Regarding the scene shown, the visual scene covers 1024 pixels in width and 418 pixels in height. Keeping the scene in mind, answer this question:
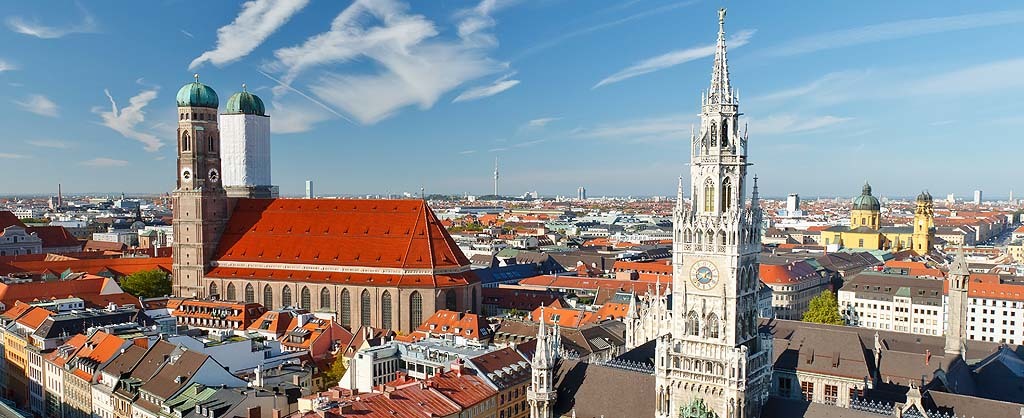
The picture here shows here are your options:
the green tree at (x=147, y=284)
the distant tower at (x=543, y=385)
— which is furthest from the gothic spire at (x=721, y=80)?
the green tree at (x=147, y=284)

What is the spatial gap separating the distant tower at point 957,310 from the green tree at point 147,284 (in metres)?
109

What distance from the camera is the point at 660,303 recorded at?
232 ft

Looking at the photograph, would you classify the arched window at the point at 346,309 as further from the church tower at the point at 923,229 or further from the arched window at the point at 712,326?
the church tower at the point at 923,229

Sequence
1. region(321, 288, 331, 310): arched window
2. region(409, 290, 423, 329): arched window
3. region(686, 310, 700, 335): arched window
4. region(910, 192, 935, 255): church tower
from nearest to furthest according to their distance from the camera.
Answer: region(686, 310, 700, 335): arched window
region(409, 290, 423, 329): arched window
region(321, 288, 331, 310): arched window
region(910, 192, 935, 255): church tower

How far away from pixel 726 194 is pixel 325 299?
248 ft

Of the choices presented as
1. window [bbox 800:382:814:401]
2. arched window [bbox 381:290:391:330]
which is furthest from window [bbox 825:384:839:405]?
Answer: arched window [bbox 381:290:391:330]

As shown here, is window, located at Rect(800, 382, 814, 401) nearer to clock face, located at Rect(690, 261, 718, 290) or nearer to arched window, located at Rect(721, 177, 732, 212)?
clock face, located at Rect(690, 261, 718, 290)

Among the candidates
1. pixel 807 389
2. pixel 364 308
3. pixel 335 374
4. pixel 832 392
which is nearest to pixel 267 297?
pixel 364 308

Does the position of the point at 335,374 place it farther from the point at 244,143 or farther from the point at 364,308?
the point at 244,143

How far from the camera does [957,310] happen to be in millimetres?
74938

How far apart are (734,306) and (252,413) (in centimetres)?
3750

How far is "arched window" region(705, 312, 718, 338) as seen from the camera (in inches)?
1849

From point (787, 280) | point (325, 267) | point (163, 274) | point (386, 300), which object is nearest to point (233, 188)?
point (163, 274)

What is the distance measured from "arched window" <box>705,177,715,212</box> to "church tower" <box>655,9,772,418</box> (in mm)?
59
